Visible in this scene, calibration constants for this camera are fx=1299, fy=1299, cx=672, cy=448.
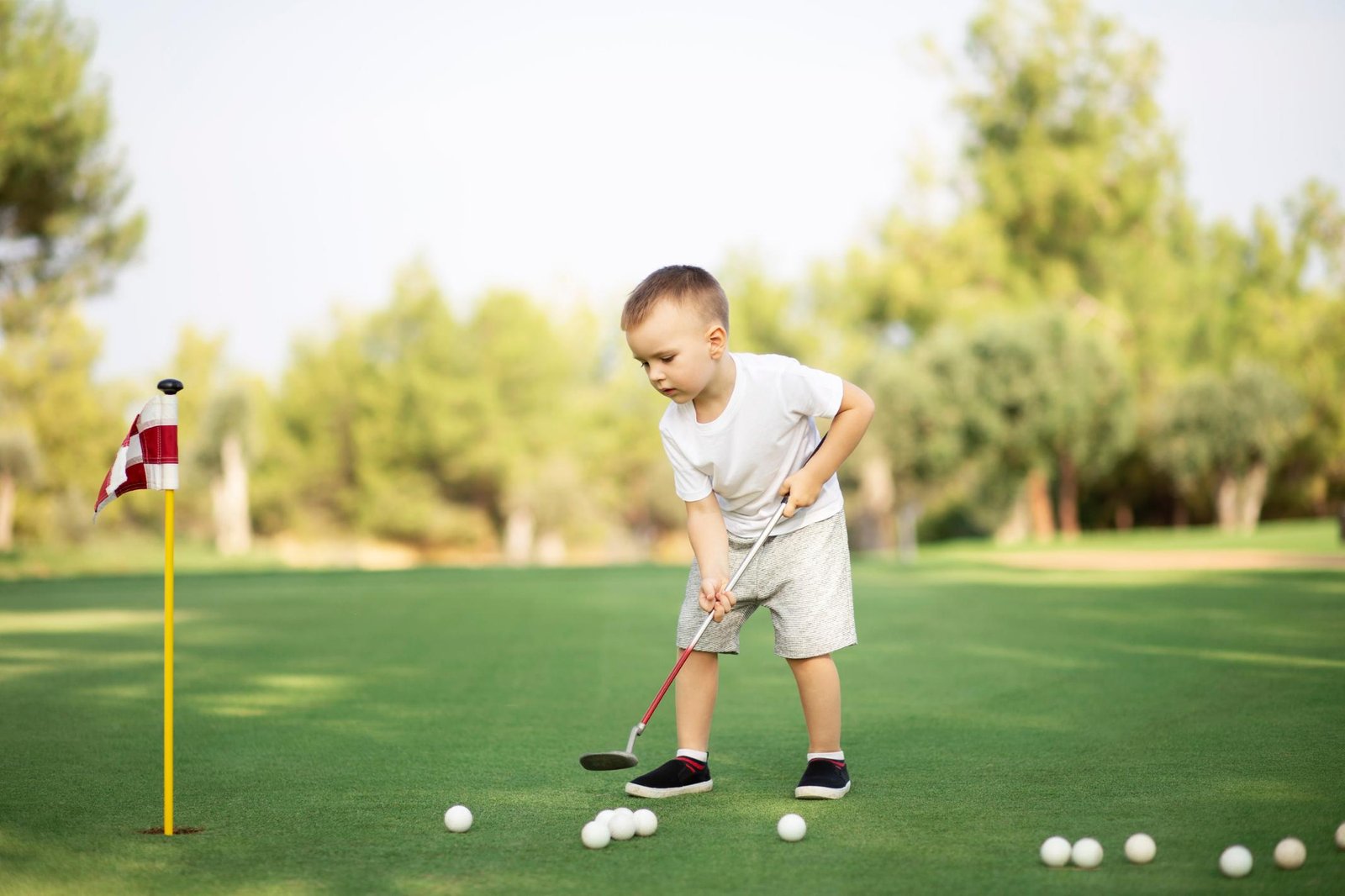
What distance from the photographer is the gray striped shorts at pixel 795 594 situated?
3.84 m

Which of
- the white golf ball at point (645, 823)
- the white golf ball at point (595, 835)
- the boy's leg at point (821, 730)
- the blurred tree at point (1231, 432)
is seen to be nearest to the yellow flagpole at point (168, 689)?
the white golf ball at point (595, 835)

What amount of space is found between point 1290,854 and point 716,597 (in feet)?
5.40

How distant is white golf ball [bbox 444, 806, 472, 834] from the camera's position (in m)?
3.17

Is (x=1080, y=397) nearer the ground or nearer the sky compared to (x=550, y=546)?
nearer the sky

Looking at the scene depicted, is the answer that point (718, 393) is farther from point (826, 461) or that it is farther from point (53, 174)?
point (53, 174)

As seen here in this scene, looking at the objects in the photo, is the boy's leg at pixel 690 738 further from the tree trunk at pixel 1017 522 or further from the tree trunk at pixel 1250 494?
the tree trunk at pixel 1017 522

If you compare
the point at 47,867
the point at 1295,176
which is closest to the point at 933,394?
the point at 1295,176

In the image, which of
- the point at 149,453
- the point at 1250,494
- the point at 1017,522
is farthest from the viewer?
the point at 1017,522

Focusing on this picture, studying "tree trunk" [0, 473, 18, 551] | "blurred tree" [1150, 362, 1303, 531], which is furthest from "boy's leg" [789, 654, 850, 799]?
"tree trunk" [0, 473, 18, 551]

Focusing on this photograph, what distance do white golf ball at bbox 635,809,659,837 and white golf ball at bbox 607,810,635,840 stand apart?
2 cm

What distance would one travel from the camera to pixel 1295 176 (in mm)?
44156

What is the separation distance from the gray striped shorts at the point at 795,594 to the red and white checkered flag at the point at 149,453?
1.52m

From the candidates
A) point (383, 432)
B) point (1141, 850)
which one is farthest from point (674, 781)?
point (383, 432)

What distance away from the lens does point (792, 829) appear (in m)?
3.03
